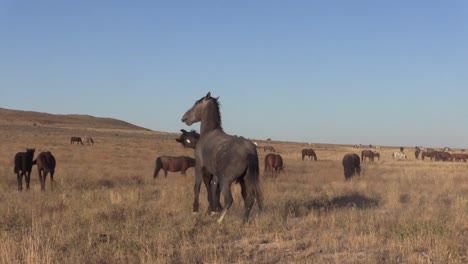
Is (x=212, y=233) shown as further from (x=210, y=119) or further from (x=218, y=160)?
(x=210, y=119)

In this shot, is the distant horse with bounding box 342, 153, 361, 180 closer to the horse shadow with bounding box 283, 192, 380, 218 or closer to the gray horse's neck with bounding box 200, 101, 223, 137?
the horse shadow with bounding box 283, 192, 380, 218

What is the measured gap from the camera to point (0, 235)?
740 centimetres

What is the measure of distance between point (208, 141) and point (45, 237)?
404 centimetres

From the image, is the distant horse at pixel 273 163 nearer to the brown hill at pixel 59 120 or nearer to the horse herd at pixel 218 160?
the horse herd at pixel 218 160

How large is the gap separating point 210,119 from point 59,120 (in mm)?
150500

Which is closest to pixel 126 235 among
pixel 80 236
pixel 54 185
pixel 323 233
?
pixel 80 236

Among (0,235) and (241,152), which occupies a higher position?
(241,152)

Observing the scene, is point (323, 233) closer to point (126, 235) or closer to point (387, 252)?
point (387, 252)

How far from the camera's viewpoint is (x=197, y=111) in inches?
438

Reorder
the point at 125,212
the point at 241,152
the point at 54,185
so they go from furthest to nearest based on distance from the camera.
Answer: the point at 54,185, the point at 125,212, the point at 241,152

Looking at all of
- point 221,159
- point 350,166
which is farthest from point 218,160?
point 350,166

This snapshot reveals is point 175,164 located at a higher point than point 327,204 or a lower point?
higher

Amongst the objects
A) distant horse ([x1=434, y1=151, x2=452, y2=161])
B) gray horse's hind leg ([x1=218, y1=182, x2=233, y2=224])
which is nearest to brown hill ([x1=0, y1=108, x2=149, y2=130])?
distant horse ([x1=434, y1=151, x2=452, y2=161])

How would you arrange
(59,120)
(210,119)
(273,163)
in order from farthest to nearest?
(59,120) < (273,163) < (210,119)
